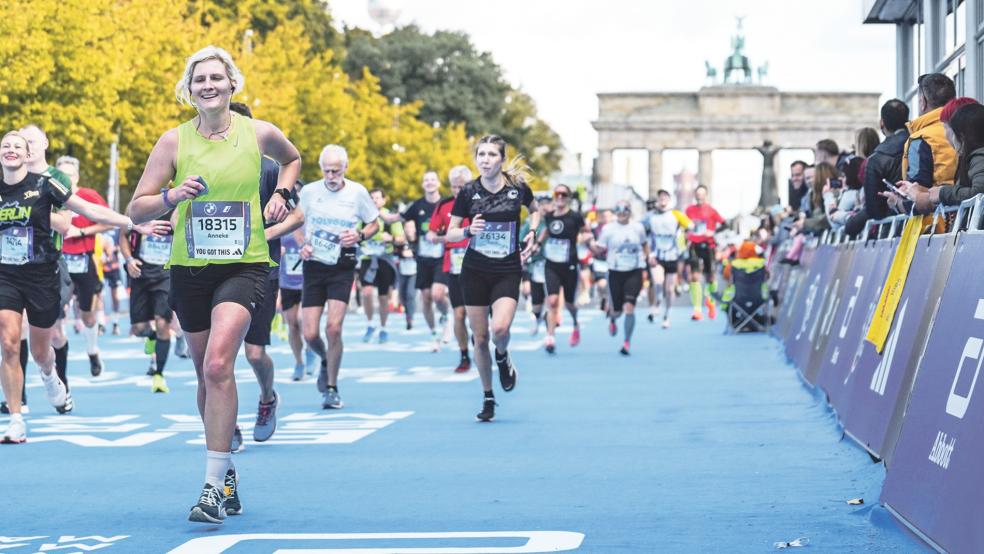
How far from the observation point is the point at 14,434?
10.9m

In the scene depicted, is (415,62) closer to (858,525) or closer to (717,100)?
(717,100)

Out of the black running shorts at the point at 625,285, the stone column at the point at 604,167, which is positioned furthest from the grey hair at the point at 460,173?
the stone column at the point at 604,167

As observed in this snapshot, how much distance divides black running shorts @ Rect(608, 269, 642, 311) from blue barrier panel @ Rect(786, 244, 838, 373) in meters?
2.46

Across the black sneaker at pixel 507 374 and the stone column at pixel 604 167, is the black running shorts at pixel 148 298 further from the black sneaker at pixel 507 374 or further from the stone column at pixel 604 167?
the stone column at pixel 604 167

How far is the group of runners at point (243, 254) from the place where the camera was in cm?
756

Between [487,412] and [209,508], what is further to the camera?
[487,412]

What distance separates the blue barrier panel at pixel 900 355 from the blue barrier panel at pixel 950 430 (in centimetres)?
61

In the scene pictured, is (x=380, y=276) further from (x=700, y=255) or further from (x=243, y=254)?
(x=243, y=254)

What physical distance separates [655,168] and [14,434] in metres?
89.4

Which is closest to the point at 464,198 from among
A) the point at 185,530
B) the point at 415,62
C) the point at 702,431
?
the point at 702,431

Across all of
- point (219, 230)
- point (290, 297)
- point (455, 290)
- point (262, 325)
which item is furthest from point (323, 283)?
point (219, 230)

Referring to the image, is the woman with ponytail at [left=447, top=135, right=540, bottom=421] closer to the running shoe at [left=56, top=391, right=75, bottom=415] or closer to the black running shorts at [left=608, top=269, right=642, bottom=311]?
the running shoe at [left=56, top=391, right=75, bottom=415]

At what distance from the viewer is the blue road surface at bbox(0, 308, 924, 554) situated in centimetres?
698

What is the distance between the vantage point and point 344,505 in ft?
26.1
